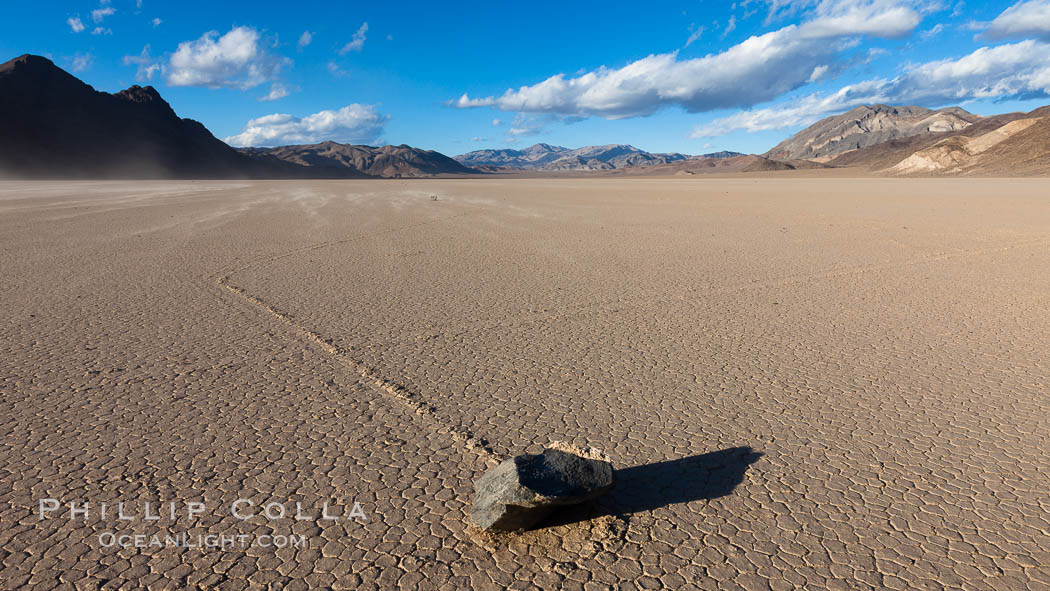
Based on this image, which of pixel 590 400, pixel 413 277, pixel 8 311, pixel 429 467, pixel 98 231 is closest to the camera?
pixel 429 467

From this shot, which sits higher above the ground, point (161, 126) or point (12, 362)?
point (161, 126)

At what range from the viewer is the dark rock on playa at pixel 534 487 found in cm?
274

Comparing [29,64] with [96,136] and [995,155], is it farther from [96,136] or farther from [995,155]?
[995,155]

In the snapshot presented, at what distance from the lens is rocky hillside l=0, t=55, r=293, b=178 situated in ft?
277

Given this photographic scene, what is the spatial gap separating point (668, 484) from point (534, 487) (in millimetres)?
913

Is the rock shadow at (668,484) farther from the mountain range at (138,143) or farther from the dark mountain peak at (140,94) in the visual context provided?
the dark mountain peak at (140,94)

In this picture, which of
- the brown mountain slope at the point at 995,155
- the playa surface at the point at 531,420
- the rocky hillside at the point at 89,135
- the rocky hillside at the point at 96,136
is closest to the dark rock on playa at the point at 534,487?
the playa surface at the point at 531,420

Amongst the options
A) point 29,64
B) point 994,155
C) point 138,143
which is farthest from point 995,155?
point 29,64

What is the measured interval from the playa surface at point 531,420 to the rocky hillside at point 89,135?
9226 centimetres

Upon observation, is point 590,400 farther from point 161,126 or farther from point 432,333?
point 161,126

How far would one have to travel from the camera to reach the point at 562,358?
5.35m

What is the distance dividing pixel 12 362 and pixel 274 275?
401 centimetres

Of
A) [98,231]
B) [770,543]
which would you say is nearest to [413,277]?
[770,543]

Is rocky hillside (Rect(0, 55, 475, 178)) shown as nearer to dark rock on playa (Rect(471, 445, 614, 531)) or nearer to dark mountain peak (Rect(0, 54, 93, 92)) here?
dark mountain peak (Rect(0, 54, 93, 92))
